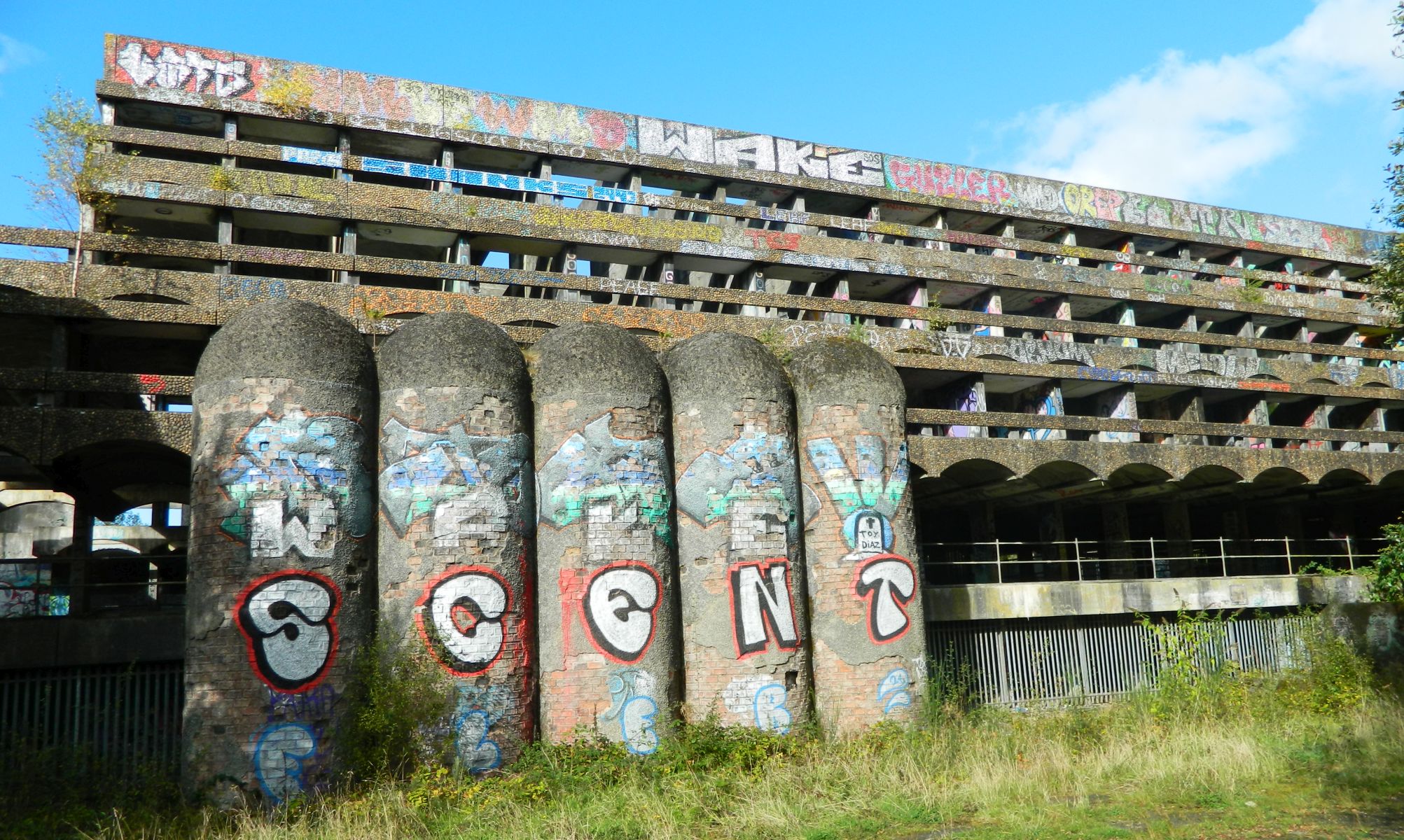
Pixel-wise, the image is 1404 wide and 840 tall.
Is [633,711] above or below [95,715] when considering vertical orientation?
below

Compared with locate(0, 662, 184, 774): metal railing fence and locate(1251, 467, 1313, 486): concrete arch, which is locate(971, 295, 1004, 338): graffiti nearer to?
locate(1251, 467, 1313, 486): concrete arch

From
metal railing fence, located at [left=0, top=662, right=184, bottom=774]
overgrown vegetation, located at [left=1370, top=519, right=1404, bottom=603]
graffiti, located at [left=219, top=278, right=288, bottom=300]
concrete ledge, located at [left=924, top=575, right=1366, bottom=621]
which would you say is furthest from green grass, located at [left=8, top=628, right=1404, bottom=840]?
graffiti, located at [left=219, top=278, right=288, bottom=300]

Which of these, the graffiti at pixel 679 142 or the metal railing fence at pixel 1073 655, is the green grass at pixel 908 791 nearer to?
the metal railing fence at pixel 1073 655

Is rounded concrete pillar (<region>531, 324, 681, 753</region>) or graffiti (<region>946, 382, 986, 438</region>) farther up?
graffiti (<region>946, 382, 986, 438</region>)

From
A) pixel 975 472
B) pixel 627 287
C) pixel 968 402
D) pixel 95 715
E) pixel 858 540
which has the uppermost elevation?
pixel 627 287

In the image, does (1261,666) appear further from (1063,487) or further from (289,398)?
(289,398)

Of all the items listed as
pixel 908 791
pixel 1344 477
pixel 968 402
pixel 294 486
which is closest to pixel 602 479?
pixel 294 486

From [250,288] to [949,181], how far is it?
2262 cm

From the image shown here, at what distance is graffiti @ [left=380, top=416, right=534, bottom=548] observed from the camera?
12.3 meters

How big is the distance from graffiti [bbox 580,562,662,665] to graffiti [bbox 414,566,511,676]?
1.06 meters

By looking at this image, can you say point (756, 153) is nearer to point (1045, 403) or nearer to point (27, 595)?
point (1045, 403)

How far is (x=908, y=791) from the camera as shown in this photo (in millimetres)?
11398

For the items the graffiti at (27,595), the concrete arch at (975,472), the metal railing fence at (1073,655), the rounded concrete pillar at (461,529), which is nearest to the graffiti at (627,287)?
the concrete arch at (975,472)

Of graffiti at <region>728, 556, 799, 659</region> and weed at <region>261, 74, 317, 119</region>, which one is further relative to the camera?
weed at <region>261, 74, 317, 119</region>
